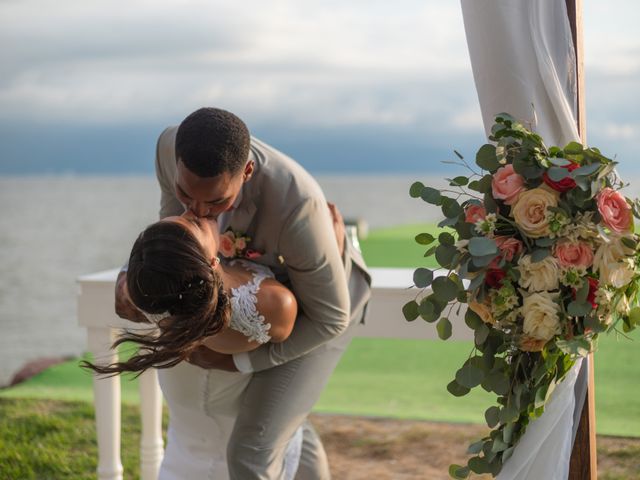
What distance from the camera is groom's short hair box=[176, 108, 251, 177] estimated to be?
81.4 inches

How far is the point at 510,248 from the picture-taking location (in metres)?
1.82

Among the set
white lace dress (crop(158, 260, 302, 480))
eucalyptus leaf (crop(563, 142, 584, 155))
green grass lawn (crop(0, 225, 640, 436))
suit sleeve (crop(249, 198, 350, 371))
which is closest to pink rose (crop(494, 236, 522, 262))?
eucalyptus leaf (crop(563, 142, 584, 155))

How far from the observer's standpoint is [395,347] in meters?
7.51

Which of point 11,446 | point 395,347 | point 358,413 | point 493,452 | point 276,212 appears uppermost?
point 276,212

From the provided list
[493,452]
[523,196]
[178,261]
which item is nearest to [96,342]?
[178,261]

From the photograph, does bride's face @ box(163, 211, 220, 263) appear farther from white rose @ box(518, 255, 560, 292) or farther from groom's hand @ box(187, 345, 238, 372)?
white rose @ box(518, 255, 560, 292)

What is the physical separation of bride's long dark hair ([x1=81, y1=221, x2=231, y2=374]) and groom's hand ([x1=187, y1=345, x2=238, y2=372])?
0.41m

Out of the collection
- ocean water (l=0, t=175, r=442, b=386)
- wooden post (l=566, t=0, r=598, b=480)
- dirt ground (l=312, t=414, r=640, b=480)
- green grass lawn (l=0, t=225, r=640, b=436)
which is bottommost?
ocean water (l=0, t=175, r=442, b=386)

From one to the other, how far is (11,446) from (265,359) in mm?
2566

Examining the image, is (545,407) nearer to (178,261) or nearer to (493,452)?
(493,452)

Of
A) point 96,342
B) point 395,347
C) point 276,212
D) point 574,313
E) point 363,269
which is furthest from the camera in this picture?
point 395,347

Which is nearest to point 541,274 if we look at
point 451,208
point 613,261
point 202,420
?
point 613,261

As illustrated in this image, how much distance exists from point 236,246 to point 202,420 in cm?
61

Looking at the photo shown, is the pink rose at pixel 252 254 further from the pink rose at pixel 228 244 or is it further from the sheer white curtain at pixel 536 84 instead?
the sheer white curtain at pixel 536 84
